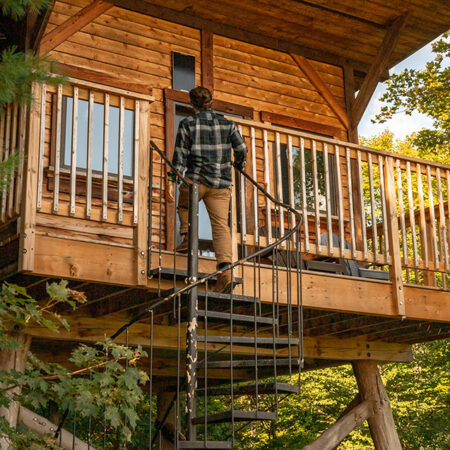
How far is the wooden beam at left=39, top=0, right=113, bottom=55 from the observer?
9.66 metres

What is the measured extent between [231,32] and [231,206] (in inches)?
170

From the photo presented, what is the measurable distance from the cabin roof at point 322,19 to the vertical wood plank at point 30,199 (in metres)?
4.13

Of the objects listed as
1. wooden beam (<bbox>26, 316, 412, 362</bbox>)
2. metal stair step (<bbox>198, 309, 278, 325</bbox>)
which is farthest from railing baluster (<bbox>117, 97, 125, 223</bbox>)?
wooden beam (<bbox>26, 316, 412, 362</bbox>)

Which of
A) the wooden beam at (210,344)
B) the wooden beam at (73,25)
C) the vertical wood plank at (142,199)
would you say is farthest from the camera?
the wooden beam at (73,25)

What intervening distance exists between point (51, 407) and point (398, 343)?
6.00 m

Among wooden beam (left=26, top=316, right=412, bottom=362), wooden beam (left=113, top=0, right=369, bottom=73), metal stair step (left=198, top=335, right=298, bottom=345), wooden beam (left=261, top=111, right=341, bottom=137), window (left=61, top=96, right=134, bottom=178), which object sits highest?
wooden beam (left=113, top=0, right=369, bottom=73)

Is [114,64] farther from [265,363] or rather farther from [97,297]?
[265,363]

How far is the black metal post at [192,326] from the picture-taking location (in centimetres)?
646

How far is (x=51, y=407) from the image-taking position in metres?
13.7

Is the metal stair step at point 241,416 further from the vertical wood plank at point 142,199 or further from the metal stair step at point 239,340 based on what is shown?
the vertical wood plank at point 142,199

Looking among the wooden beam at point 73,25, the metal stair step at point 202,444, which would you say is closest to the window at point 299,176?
the wooden beam at point 73,25

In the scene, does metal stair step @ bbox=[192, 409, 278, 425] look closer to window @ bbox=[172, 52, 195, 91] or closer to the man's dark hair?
the man's dark hair

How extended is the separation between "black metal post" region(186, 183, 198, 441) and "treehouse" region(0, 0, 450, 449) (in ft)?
0.05

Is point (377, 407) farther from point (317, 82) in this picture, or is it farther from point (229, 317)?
point (317, 82)
